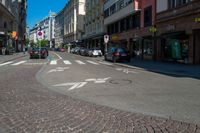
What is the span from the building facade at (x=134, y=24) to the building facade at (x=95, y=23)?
7143 mm

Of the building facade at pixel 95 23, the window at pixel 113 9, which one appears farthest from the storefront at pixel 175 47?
the building facade at pixel 95 23

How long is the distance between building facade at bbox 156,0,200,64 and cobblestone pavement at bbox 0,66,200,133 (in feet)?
51.0

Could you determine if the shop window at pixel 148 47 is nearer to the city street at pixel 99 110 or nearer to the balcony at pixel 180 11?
the balcony at pixel 180 11

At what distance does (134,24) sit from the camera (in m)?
34.2

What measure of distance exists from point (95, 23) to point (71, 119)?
2111 inches

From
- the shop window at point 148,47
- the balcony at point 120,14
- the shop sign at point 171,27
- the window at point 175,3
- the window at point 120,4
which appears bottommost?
the shop window at point 148,47

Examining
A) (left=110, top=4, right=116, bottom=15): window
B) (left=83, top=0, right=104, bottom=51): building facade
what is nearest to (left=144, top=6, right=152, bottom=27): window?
(left=110, top=4, right=116, bottom=15): window

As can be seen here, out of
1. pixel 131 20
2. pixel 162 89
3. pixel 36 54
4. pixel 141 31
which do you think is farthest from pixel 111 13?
pixel 162 89

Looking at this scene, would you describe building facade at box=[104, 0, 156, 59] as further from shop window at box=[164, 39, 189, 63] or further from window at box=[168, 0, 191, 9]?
window at box=[168, 0, 191, 9]

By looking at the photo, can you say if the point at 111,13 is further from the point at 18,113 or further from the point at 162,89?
the point at 18,113

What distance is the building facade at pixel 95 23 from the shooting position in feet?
172

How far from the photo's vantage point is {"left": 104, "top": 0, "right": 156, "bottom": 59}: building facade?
28953 millimetres

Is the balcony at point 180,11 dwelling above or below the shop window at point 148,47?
above

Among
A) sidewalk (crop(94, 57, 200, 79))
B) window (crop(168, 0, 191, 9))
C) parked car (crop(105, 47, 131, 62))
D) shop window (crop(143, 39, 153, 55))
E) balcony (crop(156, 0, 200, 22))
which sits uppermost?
window (crop(168, 0, 191, 9))
